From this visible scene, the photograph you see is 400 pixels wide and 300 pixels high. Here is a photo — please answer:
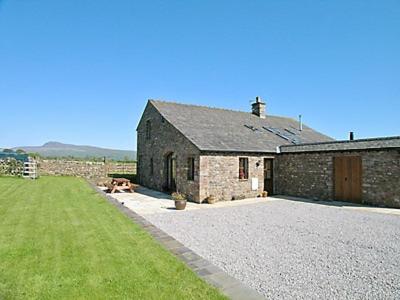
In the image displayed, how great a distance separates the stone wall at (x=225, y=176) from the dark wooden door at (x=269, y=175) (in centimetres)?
83

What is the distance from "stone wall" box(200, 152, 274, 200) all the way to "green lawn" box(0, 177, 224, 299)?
600 cm

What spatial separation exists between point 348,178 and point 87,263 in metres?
12.8

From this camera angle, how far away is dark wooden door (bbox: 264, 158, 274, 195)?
1656cm

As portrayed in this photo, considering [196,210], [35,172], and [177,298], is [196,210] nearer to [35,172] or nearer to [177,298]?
[177,298]

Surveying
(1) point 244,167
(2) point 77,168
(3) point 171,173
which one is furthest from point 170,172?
(2) point 77,168

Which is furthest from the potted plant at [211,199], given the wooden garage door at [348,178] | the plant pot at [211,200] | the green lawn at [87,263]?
the wooden garage door at [348,178]

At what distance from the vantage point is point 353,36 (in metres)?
10.5

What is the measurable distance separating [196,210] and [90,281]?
301 inches

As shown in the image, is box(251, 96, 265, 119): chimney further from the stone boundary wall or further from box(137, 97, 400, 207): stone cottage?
the stone boundary wall

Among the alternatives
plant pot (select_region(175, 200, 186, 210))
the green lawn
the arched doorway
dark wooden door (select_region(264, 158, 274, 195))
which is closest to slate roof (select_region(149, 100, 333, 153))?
dark wooden door (select_region(264, 158, 274, 195))

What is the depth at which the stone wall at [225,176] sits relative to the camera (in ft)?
45.6

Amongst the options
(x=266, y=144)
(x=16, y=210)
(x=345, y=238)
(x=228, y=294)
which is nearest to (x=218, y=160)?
(x=266, y=144)

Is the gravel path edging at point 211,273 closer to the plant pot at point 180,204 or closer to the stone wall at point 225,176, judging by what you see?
the plant pot at point 180,204

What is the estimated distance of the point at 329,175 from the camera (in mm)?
14375
